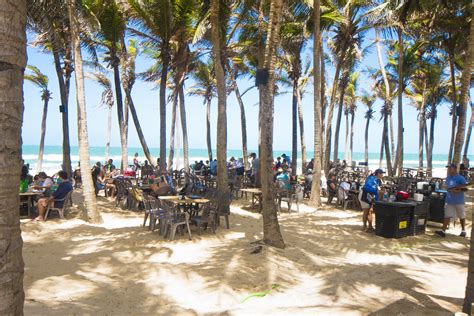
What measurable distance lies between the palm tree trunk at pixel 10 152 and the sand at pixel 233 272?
2.27 m

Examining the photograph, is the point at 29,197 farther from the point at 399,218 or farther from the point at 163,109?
the point at 399,218

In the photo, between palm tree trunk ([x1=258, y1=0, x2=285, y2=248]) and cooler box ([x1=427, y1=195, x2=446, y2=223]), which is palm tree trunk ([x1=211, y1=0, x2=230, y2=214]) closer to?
palm tree trunk ([x1=258, y1=0, x2=285, y2=248])

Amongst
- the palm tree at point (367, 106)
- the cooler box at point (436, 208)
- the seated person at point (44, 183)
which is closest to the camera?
the cooler box at point (436, 208)

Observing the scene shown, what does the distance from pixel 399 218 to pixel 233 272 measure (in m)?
4.63

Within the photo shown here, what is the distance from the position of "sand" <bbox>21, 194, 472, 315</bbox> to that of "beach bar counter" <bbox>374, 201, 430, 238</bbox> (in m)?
0.27

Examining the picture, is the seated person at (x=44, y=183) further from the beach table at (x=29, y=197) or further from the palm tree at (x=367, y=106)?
the palm tree at (x=367, y=106)

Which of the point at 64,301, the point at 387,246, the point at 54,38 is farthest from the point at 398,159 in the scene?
the point at 64,301

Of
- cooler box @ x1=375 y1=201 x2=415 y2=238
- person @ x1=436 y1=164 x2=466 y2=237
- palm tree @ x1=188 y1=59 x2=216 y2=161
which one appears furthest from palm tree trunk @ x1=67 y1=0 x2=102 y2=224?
palm tree @ x1=188 y1=59 x2=216 y2=161

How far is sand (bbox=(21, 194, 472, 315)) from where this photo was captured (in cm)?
459

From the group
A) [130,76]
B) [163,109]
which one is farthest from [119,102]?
[130,76]

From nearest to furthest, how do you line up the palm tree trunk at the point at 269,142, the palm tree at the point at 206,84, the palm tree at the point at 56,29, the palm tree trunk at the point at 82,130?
the palm tree trunk at the point at 269,142 < the palm tree trunk at the point at 82,130 < the palm tree at the point at 56,29 < the palm tree at the point at 206,84

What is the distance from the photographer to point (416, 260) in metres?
6.87

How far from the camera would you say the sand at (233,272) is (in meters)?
4.59

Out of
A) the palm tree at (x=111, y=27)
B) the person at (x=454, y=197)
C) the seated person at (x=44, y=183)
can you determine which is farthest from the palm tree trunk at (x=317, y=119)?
the seated person at (x=44, y=183)
